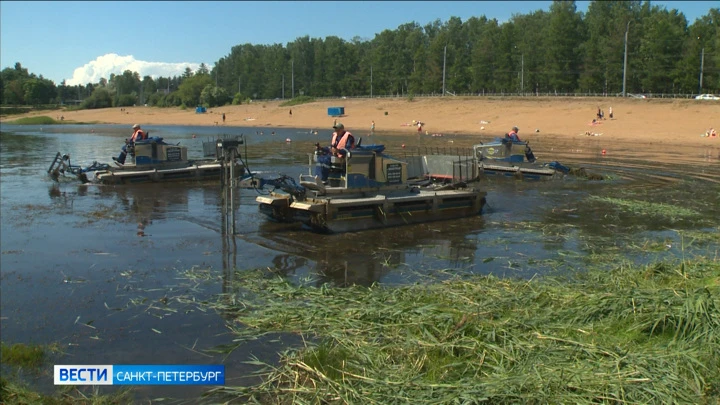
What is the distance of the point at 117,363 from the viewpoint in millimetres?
7051

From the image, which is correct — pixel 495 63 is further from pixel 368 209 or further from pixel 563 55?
pixel 368 209

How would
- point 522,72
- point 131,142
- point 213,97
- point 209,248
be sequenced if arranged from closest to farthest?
1. point 209,248
2. point 131,142
3. point 522,72
4. point 213,97

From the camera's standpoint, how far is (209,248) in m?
12.4

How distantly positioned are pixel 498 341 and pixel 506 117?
54237 mm

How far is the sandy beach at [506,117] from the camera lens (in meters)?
45.6

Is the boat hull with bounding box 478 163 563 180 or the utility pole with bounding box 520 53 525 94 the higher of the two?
the utility pole with bounding box 520 53 525 94

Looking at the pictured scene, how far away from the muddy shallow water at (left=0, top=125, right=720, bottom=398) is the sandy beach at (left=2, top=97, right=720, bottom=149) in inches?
962

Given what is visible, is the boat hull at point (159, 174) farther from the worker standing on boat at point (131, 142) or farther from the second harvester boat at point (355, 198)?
the second harvester boat at point (355, 198)

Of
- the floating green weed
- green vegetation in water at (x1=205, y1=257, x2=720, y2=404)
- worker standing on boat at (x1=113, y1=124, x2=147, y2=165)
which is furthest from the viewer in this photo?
worker standing on boat at (x1=113, y1=124, x2=147, y2=165)

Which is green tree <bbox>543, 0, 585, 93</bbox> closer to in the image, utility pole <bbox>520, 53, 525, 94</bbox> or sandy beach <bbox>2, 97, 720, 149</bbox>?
utility pole <bbox>520, 53, 525, 94</bbox>

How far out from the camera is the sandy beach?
150ft

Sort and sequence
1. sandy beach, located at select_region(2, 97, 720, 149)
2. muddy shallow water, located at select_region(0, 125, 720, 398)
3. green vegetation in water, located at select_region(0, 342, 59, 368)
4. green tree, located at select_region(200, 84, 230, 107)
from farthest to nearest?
green tree, located at select_region(200, 84, 230, 107) → sandy beach, located at select_region(2, 97, 720, 149) → muddy shallow water, located at select_region(0, 125, 720, 398) → green vegetation in water, located at select_region(0, 342, 59, 368)

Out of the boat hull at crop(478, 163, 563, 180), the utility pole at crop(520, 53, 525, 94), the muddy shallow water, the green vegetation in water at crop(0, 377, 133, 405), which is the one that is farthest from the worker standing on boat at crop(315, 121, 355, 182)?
the utility pole at crop(520, 53, 525, 94)

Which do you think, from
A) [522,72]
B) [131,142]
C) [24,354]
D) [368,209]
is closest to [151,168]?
[131,142]
